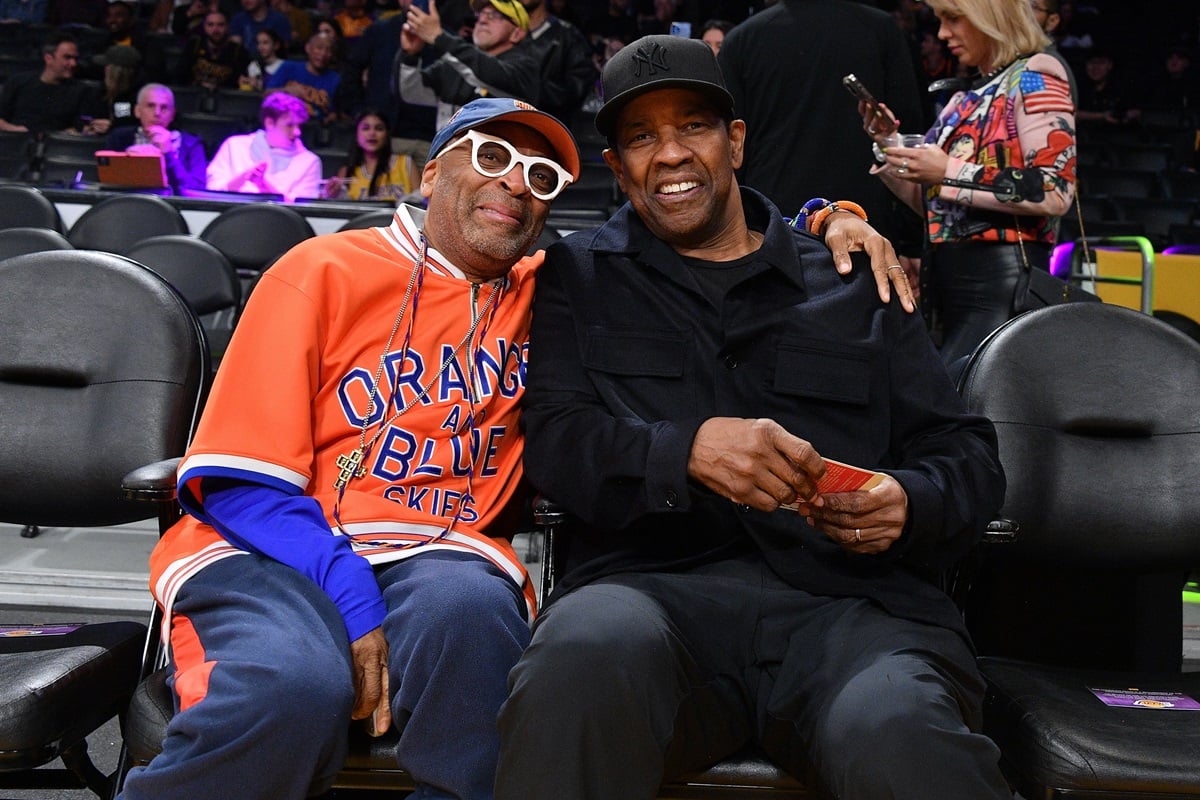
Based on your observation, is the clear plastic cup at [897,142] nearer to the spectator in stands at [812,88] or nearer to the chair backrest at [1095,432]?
the spectator in stands at [812,88]

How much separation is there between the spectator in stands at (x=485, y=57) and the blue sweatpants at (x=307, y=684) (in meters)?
3.68

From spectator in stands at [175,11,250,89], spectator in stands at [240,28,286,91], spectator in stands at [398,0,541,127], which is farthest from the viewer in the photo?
spectator in stands at [175,11,250,89]

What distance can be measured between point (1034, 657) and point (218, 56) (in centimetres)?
966

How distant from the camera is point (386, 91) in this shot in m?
8.34

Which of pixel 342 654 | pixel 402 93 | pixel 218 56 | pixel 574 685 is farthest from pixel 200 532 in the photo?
pixel 218 56

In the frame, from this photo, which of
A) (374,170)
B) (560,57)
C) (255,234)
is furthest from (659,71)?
(374,170)

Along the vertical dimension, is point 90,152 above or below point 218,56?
below

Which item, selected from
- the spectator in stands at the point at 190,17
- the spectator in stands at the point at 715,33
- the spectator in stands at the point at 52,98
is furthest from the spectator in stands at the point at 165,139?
the spectator in stands at the point at 190,17

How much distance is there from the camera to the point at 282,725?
1665 millimetres

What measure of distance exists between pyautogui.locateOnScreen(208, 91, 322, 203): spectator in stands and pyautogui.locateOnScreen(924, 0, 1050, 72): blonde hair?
4.76 metres

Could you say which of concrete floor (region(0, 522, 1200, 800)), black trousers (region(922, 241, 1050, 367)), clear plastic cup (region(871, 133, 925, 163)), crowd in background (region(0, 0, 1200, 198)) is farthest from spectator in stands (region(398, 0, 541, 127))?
black trousers (region(922, 241, 1050, 367))

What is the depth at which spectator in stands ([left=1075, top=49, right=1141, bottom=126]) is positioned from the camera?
1157 cm

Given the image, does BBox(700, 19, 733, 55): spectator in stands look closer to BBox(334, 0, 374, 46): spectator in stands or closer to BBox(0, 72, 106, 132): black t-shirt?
BBox(334, 0, 374, 46): spectator in stands

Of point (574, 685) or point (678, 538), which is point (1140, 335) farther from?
point (574, 685)
